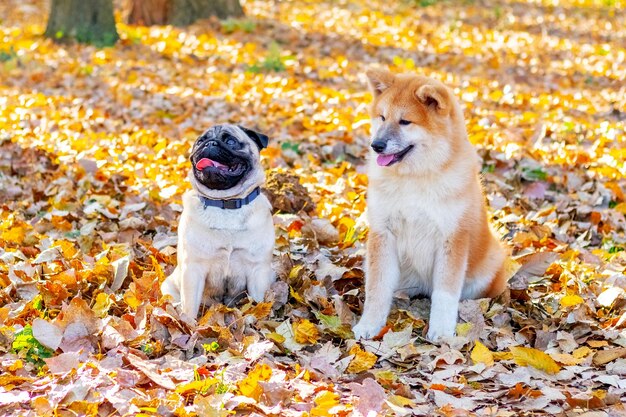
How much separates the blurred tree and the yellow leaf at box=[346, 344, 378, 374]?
10.4 m

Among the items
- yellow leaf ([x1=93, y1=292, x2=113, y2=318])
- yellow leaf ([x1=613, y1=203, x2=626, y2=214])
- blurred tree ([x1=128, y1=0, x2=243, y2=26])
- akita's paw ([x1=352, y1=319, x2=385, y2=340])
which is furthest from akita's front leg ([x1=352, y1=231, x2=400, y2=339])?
blurred tree ([x1=128, y1=0, x2=243, y2=26])

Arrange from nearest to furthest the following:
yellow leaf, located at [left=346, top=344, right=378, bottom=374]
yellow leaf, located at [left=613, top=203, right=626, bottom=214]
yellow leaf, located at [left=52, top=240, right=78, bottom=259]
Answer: yellow leaf, located at [left=346, top=344, right=378, bottom=374], yellow leaf, located at [left=52, top=240, right=78, bottom=259], yellow leaf, located at [left=613, top=203, right=626, bottom=214]

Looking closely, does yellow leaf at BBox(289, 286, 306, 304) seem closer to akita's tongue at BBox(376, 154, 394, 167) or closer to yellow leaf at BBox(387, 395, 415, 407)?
akita's tongue at BBox(376, 154, 394, 167)

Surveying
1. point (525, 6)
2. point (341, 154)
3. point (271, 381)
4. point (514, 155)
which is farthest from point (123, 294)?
point (525, 6)

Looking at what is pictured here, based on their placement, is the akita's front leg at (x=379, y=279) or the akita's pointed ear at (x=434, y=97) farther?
the akita's front leg at (x=379, y=279)

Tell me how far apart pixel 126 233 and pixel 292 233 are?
1.19m

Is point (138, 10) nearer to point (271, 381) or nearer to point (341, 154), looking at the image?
point (341, 154)

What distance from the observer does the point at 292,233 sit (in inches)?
231

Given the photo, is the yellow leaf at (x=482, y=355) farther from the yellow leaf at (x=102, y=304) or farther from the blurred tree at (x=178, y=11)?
the blurred tree at (x=178, y=11)

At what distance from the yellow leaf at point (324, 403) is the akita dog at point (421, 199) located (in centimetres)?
90

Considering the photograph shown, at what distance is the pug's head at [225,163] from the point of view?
4363 mm

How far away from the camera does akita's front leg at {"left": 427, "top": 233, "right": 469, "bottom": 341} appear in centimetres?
457

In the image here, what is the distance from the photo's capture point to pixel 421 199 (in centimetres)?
459

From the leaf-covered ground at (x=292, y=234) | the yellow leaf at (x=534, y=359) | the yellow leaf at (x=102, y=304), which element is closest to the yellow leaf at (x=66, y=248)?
the leaf-covered ground at (x=292, y=234)
